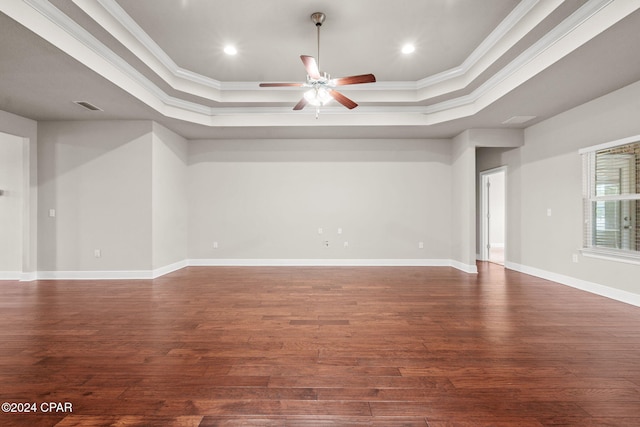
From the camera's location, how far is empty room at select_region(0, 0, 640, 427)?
6.54ft

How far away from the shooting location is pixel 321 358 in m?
2.33

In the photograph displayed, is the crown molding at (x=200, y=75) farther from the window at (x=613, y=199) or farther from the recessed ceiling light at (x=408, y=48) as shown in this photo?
the window at (x=613, y=199)

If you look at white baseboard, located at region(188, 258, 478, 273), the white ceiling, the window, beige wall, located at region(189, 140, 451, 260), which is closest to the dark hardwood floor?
the window

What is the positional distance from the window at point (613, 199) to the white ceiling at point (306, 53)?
828mm

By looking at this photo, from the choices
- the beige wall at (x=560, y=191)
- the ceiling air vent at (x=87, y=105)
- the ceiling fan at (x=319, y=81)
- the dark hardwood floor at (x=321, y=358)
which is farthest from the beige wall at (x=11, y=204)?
the beige wall at (x=560, y=191)

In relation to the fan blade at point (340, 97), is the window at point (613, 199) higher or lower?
lower

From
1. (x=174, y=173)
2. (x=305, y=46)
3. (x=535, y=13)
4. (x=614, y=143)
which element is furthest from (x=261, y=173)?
(x=614, y=143)

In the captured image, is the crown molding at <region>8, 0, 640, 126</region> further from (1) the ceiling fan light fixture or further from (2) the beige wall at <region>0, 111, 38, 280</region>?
(2) the beige wall at <region>0, 111, 38, 280</region>

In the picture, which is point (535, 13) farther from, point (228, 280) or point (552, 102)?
point (228, 280)

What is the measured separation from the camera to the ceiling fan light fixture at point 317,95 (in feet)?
11.2

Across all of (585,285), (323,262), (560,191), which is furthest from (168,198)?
(585,285)

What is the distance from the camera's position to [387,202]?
644 centimetres

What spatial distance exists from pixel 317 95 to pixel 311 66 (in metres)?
0.45

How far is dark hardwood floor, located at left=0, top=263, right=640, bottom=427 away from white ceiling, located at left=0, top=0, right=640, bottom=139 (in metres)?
2.70
